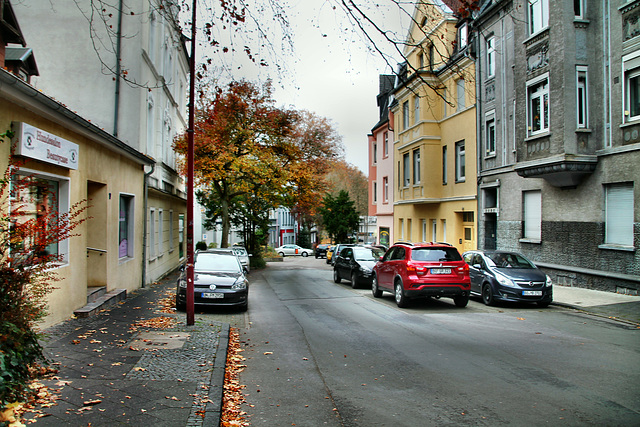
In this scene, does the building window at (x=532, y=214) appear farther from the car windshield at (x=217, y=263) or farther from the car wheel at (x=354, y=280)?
the car windshield at (x=217, y=263)

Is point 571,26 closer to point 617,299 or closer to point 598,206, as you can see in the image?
point 598,206

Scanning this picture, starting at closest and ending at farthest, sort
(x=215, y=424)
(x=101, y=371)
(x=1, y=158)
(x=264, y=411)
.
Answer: (x=215, y=424)
(x=264, y=411)
(x=101, y=371)
(x=1, y=158)

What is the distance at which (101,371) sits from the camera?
20.5 feet

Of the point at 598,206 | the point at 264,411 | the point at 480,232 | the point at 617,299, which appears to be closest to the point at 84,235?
the point at 264,411

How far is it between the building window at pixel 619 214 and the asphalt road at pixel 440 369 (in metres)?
3.98

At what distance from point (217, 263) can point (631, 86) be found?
42.7 ft

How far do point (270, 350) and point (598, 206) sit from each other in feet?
40.1

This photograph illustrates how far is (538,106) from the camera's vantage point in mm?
17859

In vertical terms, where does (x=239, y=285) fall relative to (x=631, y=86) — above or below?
below

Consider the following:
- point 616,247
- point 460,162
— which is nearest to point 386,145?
point 460,162

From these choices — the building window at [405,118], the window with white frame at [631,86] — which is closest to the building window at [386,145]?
the building window at [405,118]

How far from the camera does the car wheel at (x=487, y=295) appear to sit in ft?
45.4

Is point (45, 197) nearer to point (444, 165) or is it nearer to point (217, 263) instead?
point (217, 263)

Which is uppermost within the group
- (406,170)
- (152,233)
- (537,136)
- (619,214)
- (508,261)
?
(406,170)
